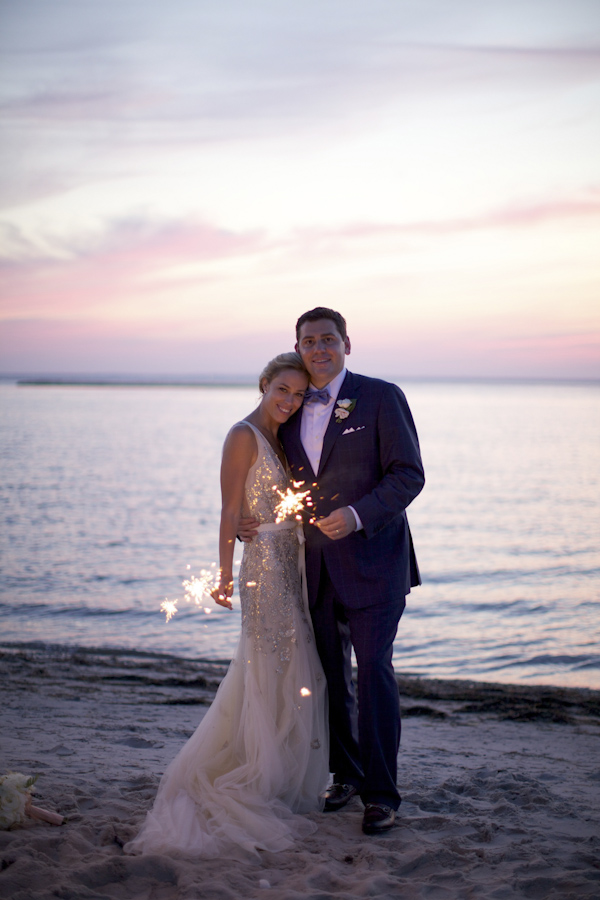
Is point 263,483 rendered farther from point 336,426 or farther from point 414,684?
point 414,684

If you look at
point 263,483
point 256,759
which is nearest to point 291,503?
point 263,483

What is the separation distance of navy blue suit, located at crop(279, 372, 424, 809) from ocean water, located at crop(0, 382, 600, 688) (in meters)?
4.03

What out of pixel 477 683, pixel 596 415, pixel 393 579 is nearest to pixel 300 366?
pixel 393 579

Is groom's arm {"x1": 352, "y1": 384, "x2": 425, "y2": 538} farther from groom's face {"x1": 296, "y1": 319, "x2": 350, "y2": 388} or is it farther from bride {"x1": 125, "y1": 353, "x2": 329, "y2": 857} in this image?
bride {"x1": 125, "y1": 353, "x2": 329, "y2": 857}

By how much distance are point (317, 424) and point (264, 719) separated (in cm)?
159

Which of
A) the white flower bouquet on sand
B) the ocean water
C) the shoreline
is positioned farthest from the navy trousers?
the ocean water

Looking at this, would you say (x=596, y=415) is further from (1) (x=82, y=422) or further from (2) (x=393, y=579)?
(2) (x=393, y=579)

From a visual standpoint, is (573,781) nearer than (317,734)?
No

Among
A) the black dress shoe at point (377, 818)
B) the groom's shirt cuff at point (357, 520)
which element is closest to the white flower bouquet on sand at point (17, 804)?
the black dress shoe at point (377, 818)

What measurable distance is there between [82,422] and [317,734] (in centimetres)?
4205

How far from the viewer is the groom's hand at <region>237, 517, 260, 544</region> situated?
413 centimetres

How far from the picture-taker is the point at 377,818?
148 inches

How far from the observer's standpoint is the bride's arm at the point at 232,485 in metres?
4.11

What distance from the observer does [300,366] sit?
166 inches
